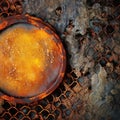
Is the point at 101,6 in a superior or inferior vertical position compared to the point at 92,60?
superior

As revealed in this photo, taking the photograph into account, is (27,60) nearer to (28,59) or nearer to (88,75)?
(28,59)

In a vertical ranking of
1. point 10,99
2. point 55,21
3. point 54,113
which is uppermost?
point 55,21

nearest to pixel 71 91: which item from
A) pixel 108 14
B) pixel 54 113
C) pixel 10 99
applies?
pixel 54 113

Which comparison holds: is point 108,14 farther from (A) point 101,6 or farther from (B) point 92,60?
(B) point 92,60

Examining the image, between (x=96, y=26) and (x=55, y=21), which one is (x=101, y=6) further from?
(x=55, y=21)

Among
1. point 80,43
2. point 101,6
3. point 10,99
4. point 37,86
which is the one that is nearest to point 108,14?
point 101,6
